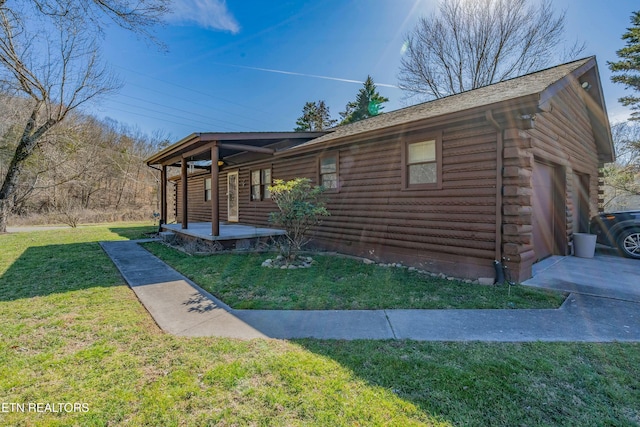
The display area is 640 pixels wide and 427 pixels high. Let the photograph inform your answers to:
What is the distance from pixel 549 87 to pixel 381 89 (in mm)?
24067

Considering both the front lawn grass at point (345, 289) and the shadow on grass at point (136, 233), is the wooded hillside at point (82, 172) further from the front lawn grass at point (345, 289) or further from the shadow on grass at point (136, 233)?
the front lawn grass at point (345, 289)

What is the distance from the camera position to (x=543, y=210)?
629cm

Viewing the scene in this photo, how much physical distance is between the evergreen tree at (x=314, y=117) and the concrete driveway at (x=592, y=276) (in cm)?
2664

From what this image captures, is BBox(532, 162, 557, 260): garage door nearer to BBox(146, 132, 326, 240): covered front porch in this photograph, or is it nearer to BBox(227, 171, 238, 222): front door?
BBox(146, 132, 326, 240): covered front porch

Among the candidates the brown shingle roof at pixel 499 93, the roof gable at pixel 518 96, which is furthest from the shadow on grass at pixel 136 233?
the brown shingle roof at pixel 499 93

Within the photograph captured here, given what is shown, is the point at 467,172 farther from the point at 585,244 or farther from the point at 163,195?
the point at 163,195

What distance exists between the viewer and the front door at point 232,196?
11.8m

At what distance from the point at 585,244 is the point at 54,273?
36.0 ft

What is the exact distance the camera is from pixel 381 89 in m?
26.6

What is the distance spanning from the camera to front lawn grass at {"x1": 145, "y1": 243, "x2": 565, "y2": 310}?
3969 mm

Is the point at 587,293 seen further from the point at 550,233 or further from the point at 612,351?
the point at 550,233

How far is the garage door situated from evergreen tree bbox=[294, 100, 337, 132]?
2572 cm

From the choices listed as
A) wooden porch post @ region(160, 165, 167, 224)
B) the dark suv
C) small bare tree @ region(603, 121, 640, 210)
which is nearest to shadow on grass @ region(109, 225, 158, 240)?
wooden porch post @ region(160, 165, 167, 224)

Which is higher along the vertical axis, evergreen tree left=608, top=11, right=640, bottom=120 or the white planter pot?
evergreen tree left=608, top=11, right=640, bottom=120
